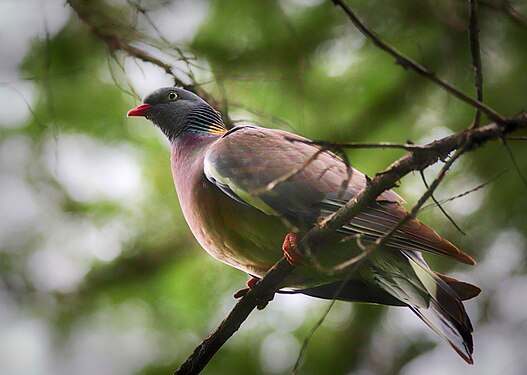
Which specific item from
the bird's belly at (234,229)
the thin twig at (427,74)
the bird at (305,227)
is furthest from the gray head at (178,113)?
the thin twig at (427,74)

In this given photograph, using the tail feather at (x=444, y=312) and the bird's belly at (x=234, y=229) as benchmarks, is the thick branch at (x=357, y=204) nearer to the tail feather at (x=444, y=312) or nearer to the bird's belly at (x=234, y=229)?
the bird's belly at (x=234, y=229)

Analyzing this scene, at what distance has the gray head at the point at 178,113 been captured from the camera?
11.6 feet

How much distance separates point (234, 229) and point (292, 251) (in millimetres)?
351

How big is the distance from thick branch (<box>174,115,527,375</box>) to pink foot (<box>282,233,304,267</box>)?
0.02m

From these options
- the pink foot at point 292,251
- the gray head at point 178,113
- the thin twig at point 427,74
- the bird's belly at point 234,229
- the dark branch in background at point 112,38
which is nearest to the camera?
the thin twig at point 427,74

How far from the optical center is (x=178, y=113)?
11.7ft

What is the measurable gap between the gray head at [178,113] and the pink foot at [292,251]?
1.00 m

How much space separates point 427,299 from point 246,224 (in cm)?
69

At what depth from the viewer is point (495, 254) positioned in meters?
4.55

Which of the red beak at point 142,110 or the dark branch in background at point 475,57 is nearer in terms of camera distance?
the dark branch in background at point 475,57

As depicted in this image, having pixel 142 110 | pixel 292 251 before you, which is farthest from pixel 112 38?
pixel 292 251

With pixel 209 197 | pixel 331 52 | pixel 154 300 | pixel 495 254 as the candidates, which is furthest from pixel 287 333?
pixel 209 197

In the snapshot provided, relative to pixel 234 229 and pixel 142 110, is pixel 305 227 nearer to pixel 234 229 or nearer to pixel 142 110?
pixel 234 229

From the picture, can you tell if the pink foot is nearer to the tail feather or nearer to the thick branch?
the thick branch
